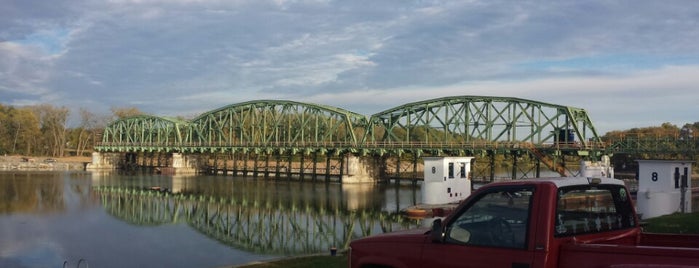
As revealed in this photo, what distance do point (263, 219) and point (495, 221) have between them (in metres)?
40.9

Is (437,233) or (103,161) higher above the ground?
(437,233)

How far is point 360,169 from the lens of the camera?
93.2 m

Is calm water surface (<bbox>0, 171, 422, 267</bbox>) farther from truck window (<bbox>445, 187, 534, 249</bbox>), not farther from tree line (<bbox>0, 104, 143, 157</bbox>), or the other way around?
tree line (<bbox>0, 104, 143, 157</bbox>)

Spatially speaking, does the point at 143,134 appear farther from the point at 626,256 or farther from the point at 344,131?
the point at 626,256

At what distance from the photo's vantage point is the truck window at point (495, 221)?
6.82 m

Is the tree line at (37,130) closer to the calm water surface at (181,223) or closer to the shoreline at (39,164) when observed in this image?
the shoreline at (39,164)

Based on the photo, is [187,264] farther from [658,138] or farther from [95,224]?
[658,138]

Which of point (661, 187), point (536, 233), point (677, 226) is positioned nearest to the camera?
point (536, 233)

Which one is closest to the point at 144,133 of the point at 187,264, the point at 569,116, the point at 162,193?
the point at 162,193

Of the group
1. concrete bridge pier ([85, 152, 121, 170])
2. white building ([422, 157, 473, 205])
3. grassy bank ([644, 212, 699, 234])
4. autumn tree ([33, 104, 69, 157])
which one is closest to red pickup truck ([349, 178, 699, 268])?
grassy bank ([644, 212, 699, 234])

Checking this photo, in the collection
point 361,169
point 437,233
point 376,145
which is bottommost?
point 361,169

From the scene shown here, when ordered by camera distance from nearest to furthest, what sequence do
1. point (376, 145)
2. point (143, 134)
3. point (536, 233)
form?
1. point (536, 233)
2. point (376, 145)
3. point (143, 134)

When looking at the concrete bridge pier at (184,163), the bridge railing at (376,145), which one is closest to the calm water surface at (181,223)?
the bridge railing at (376,145)

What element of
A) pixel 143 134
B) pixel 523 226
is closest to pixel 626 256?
pixel 523 226
